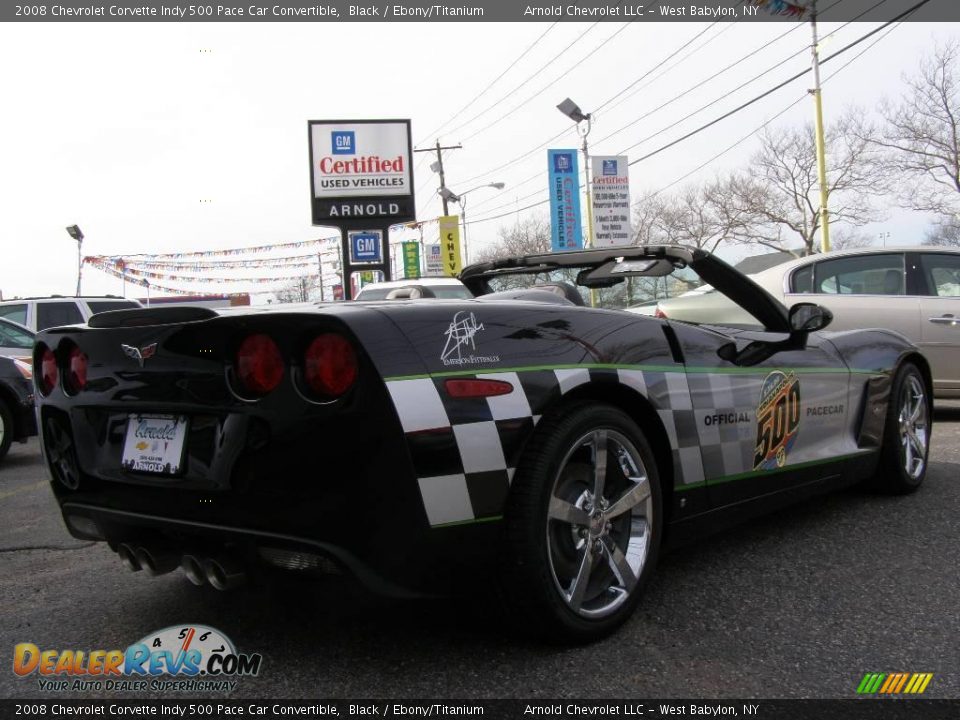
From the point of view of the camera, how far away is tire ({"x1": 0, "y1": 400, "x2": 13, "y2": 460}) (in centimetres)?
691

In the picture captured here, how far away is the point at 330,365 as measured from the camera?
2064mm

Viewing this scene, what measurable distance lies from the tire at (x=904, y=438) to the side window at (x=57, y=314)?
10.8 m

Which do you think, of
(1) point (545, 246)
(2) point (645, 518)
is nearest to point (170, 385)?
(2) point (645, 518)

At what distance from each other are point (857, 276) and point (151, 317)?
20.8 ft

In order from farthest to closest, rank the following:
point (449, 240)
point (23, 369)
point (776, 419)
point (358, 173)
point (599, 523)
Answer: point (449, 240), point (358, 173), point (23, 369), point (776, 419), point (599, 523)

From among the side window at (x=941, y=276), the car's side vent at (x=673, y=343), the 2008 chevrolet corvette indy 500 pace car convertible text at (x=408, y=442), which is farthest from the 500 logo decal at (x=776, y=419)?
the side window at (x=941, y=276)

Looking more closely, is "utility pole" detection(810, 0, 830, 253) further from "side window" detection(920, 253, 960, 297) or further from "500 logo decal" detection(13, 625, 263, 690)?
"500 logo decal" detection(13, 625, 263, 690)

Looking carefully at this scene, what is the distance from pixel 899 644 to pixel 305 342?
6.33 feet

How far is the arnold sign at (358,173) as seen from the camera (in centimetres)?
1889

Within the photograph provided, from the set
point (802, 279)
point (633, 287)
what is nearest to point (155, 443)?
point (633, 287)

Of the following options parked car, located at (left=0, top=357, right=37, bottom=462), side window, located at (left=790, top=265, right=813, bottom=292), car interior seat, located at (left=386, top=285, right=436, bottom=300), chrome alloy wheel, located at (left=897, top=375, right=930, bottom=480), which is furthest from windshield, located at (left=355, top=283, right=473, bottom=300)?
chrome alloy wheel, located at (left=897, top=375, right=930, bottom=480)

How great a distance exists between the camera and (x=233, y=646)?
244cm
